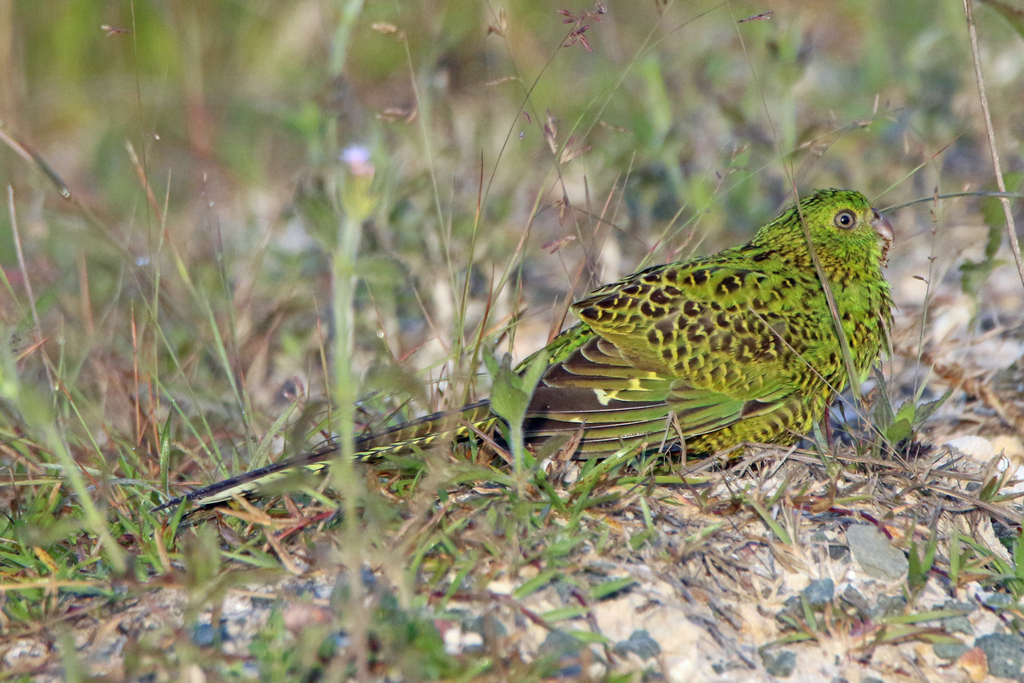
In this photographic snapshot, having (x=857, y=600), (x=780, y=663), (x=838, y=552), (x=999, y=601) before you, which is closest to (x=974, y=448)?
(x=999, y=601)

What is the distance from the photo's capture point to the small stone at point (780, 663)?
7.11ft

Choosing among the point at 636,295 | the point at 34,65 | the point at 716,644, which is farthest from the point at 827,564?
the point at 34,65

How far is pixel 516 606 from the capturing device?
83.1 inches

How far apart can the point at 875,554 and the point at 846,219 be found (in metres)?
1.49

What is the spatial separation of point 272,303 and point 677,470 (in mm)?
2386

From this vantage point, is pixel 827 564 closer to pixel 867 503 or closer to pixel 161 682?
pixel 867 503

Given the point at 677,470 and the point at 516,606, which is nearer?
the point at 516,606

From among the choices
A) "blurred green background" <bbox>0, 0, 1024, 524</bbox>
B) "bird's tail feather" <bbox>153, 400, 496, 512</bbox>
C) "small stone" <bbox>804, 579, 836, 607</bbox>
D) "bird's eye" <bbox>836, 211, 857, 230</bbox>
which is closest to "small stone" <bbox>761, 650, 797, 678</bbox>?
"small stone" <bbox>804, 579, 836, 607</bbox>

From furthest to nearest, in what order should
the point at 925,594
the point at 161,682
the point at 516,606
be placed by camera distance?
the point at 925,594, the point at 516,606, the point at 161,682

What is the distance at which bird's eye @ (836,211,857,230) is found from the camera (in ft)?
11.6

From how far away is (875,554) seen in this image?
8.08ft

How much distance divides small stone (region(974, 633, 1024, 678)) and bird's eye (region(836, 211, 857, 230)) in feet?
5.46

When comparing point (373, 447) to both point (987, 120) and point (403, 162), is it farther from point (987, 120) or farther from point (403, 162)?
point (403, 162)

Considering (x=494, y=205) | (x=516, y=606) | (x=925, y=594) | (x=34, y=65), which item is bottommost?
(x=925, y=594)
